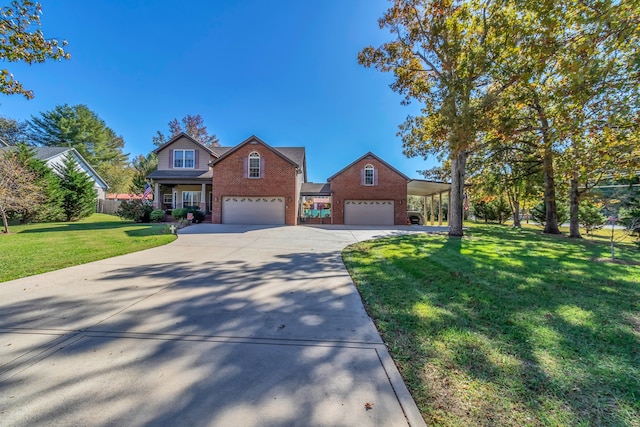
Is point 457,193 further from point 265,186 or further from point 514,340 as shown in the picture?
point 265,186

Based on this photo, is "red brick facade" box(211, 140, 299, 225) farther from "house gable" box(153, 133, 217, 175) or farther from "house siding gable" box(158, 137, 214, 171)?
"house gable" box(153, 133, 217, 175)

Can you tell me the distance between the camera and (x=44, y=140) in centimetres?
3800

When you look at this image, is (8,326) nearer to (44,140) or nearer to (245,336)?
(245,336)

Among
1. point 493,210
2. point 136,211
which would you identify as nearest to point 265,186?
point 136,211

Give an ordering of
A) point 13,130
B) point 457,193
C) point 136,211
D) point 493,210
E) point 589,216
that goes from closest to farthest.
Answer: point 457,193, point 136,211, point 589,216, point 493,210, point 13,130

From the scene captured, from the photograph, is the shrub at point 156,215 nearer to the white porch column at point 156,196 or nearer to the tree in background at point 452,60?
the white porch column at point 156,196

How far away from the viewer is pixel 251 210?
19.5 meters

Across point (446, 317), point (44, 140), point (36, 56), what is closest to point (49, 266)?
point (36, 56)

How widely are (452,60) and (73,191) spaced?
88.8ft

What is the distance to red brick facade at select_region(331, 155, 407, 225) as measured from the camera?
21.9 metres

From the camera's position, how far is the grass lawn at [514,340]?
72.7 inches

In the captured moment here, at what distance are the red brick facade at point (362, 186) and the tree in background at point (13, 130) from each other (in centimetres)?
4707

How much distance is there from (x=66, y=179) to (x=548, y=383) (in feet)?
94.6

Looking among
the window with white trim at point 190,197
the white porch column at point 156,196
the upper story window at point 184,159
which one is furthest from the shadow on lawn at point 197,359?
the window with white trim at point 190,197
